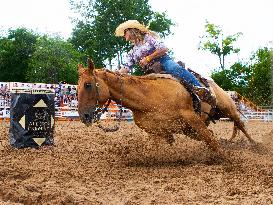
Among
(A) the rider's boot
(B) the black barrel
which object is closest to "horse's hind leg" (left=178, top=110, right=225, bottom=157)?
(A) the rider's boot

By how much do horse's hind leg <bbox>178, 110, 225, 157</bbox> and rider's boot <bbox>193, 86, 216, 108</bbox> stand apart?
1.62 ft

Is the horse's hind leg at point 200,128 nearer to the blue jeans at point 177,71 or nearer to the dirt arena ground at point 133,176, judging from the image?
the dirt arena ground at point 133,176

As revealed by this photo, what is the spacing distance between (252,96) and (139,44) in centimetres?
4010

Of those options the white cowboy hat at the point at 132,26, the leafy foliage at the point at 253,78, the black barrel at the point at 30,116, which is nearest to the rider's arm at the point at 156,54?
the white cowboy hat at the point at 132,26

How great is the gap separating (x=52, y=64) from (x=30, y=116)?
3651 centimetres

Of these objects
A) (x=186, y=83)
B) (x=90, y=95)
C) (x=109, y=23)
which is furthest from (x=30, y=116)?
(x=109, y=23)

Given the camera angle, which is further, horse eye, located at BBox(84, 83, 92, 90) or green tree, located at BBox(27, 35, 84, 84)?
green tree, located at BBox(27, 35, 84, 84)

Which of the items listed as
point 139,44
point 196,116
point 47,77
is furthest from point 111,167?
point 47,77

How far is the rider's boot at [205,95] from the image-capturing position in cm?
732

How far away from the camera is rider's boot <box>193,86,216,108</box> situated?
24.0 ft

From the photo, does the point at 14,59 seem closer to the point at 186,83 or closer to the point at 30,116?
the point at 30,116

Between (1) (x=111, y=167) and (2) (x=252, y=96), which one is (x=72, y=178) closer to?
(1) (x=111, y=167)

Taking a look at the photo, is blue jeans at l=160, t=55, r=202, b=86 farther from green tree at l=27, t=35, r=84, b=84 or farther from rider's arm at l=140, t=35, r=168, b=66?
green tree at l=27, t=35, r=84, b=84

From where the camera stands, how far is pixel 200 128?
6.93 meters
